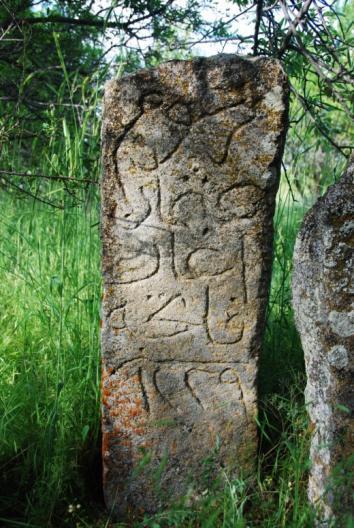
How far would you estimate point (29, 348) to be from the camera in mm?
2506

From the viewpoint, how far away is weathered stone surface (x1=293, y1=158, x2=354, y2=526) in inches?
65.3

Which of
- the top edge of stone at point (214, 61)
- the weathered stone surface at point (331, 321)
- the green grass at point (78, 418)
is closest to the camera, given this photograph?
the weathered stone surface at point (331, 321)

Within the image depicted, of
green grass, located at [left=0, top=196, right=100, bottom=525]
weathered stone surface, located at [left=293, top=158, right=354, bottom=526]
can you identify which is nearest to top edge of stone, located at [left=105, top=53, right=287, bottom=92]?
weathered stone surface, located at [left=293, top=158, right=354, bottom=526]

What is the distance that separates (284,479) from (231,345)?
52 centimetres

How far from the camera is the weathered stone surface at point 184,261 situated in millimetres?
1863

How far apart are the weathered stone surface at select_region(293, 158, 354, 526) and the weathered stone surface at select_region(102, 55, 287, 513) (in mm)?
226

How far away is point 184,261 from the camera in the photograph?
197cm

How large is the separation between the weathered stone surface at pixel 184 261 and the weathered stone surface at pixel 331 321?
23cm

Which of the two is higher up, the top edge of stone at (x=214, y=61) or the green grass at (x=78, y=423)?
the top edge of stone at (x=214, y=61)

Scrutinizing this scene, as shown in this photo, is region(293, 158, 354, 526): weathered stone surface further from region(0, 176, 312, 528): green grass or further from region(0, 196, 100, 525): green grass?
region(0, 196, 100, 525): green grass

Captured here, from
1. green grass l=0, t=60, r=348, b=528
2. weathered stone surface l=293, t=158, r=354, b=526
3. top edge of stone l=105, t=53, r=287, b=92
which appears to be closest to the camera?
weathered stone surface l=293, t=158, r=354, b=526

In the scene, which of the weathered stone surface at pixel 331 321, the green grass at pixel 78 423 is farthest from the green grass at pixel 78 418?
the weathered stone surface at pixel 331 321

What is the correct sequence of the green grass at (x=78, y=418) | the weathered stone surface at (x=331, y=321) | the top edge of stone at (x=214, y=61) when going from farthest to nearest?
the green grass at (x=78, y=418) < the top edge of stone at (x=214, y=61) < the weathered stone surface at (x=331, y=321)

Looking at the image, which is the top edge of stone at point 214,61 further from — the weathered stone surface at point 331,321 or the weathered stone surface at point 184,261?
the weathered stone surface at point 331,321
